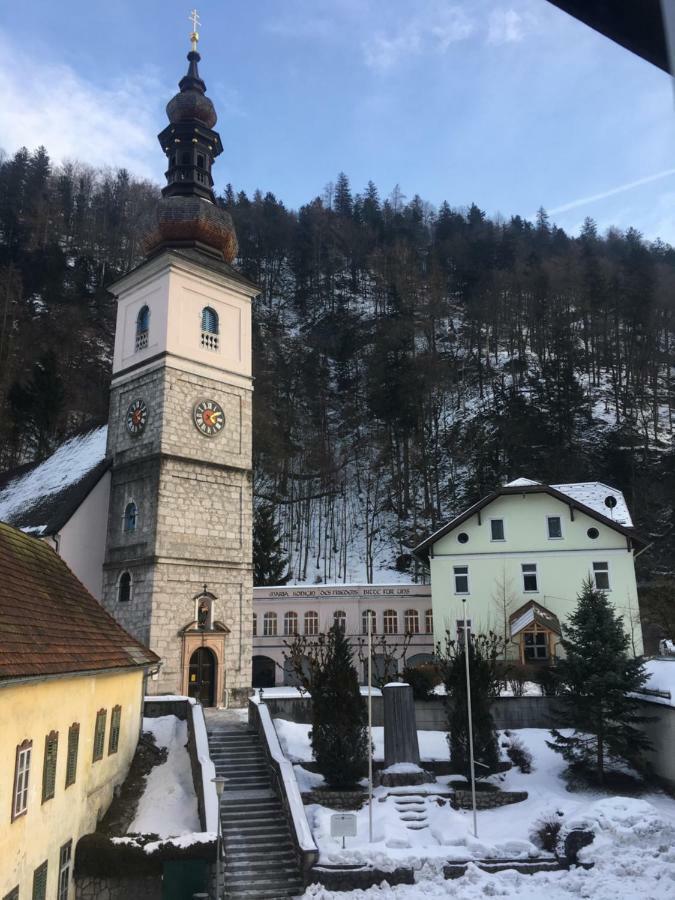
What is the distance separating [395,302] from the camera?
76000mm

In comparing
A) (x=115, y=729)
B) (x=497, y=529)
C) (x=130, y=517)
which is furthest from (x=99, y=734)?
(x=497, y=529)

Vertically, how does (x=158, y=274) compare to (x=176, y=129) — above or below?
below

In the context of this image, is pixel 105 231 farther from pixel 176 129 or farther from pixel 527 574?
pixel 527 574

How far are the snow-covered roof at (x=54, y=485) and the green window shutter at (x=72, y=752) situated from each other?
45.6 feet

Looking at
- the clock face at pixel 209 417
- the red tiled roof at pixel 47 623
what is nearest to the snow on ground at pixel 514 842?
the red tiled roof at pixel 47 623

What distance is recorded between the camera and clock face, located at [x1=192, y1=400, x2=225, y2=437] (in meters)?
28.3

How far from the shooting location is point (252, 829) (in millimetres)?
16062

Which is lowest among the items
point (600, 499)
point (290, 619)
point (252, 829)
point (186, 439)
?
point (252, 829)

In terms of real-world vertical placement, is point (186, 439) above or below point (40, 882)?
above

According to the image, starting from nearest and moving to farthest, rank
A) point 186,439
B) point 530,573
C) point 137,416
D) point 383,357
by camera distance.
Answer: point 186,439 < point 137,416 < point 530,573 < point 383,357

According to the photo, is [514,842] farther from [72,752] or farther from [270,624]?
[270,624]

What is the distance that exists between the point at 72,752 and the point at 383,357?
5987cm

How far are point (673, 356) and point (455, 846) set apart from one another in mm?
60714

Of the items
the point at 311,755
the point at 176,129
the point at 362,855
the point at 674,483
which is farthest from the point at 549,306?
the point at 362,855
